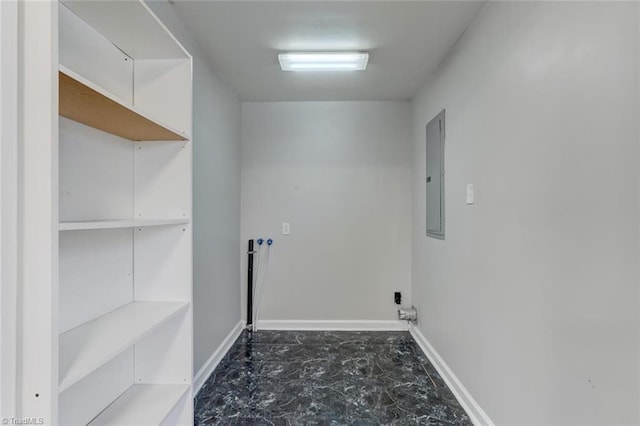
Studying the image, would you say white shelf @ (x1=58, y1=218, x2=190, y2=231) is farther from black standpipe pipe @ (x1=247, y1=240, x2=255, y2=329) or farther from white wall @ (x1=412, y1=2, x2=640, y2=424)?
black standpipe pipe @ (x1=247, y1=240, x2=255, y2=329)

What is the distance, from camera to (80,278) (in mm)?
1151

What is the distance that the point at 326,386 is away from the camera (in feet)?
7.09

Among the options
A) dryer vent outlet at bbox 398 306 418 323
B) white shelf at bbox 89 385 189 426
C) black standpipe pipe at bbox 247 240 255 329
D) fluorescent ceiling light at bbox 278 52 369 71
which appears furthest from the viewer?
black standpipe pipe at bbox 247 240 255 329

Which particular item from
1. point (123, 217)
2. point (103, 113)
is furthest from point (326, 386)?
point (103, 113)

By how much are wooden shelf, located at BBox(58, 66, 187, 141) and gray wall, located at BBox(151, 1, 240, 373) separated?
30.8 inches

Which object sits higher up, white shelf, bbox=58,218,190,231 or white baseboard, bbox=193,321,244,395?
white shelf, bbox=58,218,190,231

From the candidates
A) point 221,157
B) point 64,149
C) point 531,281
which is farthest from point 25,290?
point 221,157

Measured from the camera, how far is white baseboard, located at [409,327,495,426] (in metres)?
1.74

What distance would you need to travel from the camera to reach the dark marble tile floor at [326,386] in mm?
1855

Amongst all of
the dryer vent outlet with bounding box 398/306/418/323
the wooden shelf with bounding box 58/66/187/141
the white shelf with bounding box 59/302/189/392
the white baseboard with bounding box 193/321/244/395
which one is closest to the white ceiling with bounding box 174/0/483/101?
the wooden shelf with bounding box 58/66/187/141

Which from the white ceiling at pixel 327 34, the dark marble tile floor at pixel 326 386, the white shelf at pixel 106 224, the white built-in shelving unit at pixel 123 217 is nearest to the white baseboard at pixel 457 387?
the dark marble tile floor at pixel 326 386

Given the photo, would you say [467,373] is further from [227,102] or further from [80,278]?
[227,102]

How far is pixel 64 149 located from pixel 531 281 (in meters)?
1.92

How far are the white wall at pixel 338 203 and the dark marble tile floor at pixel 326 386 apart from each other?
538mm
